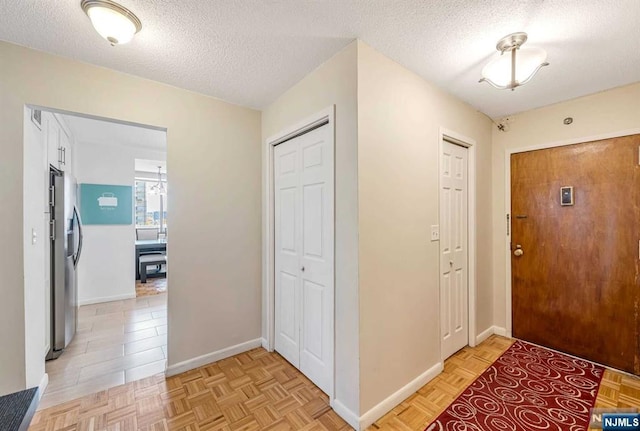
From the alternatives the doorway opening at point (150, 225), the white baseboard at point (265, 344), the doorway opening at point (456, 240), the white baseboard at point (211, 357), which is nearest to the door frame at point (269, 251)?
the white baseboard at point (265, 344)

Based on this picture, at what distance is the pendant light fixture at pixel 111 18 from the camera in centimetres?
138

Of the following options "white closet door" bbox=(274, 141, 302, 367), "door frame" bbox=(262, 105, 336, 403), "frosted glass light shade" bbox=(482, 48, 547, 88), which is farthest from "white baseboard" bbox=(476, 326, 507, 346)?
"frosted glass light shade" bbox=(482, 48, 547, 88)

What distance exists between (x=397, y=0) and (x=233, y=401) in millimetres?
2736

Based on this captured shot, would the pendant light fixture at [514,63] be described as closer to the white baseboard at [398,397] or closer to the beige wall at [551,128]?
the beige wall at [551,128]

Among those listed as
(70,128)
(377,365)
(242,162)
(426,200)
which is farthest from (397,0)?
(70,128)

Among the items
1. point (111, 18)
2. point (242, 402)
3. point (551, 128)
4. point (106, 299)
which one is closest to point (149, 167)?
point (106, 299)

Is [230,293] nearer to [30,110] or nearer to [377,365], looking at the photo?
[377,365]

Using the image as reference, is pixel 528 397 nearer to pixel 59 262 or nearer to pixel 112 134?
pixel 59 262

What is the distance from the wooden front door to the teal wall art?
5528 mm

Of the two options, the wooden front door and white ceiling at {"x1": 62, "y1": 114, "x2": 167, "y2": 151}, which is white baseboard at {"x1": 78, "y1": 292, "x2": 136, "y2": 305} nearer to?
white ceiling at {"x1": 62, "y1": 114, "x2": 167, "y2": 151}

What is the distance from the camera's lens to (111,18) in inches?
55.9

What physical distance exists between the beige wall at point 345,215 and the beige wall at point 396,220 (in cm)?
5

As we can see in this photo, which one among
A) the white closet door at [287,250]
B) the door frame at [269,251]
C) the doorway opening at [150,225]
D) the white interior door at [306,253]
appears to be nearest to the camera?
the white interior door at [306,253]

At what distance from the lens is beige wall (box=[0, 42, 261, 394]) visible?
5.74 feet
